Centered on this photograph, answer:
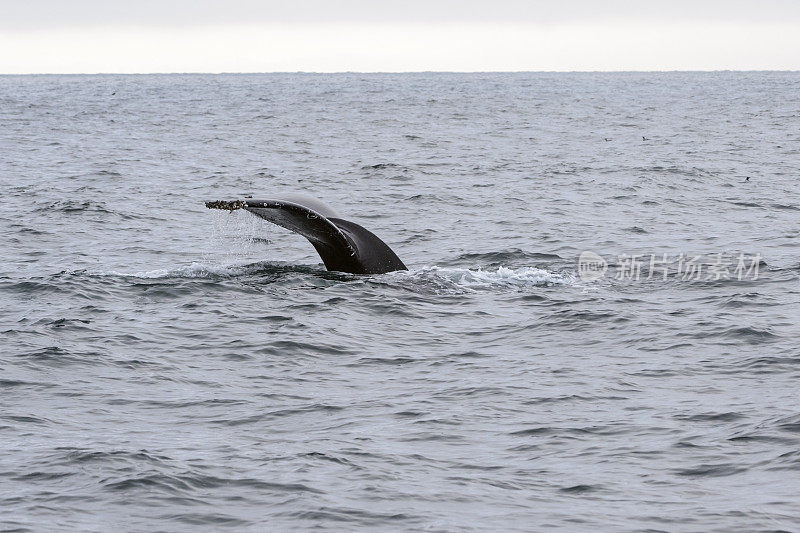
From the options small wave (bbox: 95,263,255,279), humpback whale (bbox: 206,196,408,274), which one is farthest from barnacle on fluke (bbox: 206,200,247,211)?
small wave (bbox: 95,263,255,279)

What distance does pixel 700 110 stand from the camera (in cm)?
7938

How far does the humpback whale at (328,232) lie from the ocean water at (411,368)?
0.90ft

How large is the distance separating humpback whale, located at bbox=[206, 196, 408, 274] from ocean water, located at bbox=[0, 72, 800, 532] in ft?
0.90

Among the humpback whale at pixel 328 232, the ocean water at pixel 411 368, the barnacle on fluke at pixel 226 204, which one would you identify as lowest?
the ocean water at pixel 411 368

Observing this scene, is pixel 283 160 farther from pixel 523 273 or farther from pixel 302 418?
pixel 302 418

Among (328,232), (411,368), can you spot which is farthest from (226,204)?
(411,368)

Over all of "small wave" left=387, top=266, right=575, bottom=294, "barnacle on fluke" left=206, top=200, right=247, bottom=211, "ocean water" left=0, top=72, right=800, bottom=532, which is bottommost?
"ocean water" left=0, top=72, right=800, bottom=532

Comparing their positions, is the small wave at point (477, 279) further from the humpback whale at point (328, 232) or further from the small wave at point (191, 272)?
the small wave at point (191, 272)

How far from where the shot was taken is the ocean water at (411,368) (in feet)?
26.7

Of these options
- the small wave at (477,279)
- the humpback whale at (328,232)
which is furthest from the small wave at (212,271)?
the small wave at (477,279)

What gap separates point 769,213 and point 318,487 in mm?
18576

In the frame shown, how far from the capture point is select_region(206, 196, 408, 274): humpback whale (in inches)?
508

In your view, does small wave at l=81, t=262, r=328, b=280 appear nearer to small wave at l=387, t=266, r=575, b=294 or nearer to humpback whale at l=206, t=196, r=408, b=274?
humpback whale at l=206, t=196, r=408, b=274

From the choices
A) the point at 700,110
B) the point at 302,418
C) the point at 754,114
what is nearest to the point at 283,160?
the point at 302,418
